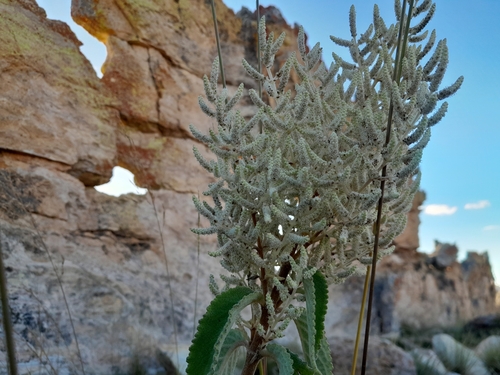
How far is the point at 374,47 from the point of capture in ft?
2.19

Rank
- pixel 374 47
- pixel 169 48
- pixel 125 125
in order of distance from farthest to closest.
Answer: pixel 169 48, pixel 125 125, pixel 374 47

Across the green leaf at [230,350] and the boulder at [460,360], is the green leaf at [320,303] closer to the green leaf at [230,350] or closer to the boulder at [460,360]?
the green leaf at [230,350]

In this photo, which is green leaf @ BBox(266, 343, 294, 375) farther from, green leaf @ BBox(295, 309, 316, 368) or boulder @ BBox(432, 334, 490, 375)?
boulder @ BBox(432, 334, 490, 375)

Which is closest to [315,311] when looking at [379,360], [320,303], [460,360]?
[320,303]

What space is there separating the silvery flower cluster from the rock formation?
1.06m

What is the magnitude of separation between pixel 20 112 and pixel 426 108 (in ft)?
7.64

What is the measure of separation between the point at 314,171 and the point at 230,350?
10.5 inches

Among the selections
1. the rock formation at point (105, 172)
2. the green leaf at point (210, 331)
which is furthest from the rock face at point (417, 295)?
the green leaf at point (210, 331)

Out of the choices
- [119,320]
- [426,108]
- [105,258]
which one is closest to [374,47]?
[426,108]

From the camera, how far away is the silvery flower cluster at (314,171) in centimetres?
50

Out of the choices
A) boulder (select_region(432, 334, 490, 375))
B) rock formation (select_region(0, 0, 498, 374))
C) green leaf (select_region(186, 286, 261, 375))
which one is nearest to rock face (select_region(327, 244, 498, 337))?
rock formation (select_region(0, 0, 498, 374))

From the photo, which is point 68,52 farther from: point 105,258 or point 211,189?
point 211,189

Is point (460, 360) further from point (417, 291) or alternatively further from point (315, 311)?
point (315, 311)

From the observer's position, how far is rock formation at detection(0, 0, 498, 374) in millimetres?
2078
